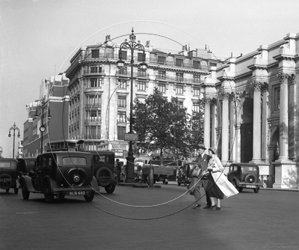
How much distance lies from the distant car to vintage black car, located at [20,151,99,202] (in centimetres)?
1603

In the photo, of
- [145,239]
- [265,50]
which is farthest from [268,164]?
[145,239]

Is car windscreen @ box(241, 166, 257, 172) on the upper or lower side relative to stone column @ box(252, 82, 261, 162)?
lower

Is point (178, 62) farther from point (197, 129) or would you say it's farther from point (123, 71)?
point (123, 71)

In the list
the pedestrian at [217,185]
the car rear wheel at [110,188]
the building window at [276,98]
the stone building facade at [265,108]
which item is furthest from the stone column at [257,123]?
the pedestrian at [217,185]

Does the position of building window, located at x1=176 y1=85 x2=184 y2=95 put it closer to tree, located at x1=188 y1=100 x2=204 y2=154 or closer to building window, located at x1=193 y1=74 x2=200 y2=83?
building window, located at x1=193 y1=74 x2=200 y2=83

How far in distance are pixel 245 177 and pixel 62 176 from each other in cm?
1853

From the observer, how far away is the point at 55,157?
18391mm

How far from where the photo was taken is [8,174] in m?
24.5

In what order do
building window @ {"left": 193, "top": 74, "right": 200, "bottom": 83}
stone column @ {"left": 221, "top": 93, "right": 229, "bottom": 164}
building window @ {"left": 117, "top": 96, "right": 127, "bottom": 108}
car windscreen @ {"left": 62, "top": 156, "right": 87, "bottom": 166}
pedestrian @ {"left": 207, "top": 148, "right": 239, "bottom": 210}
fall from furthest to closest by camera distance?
building window @ {"left": 193, "top": 74, "right": 200, "bottom": 83} → building window @ {"left": 117, "top": 96, "right": 127, "bottom": 108} → stone column @ {"left": 221, "top": 93, "right": 229, "bottom": 164} → car windscreen @ {"left": 62, "top": 156, "right": 87, "bottom": 166} → pedestrian @ {"left": 207, "top": 148, "right": 239, "bottom": 210}

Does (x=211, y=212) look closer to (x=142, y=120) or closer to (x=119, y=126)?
(x=142, y=120)

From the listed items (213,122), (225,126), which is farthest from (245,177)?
(213,122)

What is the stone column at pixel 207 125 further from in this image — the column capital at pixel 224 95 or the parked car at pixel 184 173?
the parked car at pixel 184 173

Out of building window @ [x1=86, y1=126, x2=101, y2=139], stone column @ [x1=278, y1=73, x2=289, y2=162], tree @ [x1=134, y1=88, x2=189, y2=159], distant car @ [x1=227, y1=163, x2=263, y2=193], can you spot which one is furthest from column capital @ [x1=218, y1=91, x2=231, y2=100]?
distant car @ [x1=227, y1=163, x2=263, y2=193]

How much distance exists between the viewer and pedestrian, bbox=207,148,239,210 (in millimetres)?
16125
